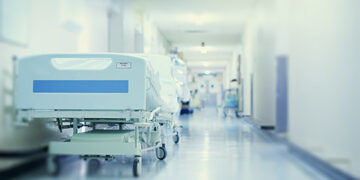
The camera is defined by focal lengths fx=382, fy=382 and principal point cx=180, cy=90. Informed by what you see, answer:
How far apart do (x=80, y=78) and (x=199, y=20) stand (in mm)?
8121

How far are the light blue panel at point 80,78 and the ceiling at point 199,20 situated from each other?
5.66m

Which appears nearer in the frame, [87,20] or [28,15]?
[28,15]

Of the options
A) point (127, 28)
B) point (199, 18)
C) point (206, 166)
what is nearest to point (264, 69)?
point (127, 28)

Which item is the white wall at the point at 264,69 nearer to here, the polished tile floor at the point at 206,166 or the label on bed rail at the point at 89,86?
the polished tile floor at the point at 206,166

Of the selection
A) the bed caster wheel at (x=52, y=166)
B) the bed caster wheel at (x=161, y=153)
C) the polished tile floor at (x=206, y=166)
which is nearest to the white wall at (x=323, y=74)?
the polished tile floor at (x=206, y=166)

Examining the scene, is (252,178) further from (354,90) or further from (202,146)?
(202,146)

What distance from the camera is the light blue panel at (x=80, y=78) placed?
302 cm

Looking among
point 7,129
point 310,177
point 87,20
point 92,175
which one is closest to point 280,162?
point 310,177

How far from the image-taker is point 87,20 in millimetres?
5176

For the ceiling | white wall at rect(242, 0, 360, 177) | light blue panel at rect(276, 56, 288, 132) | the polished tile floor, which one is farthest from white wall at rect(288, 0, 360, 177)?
the ceiling

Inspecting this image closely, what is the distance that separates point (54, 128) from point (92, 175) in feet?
2.91

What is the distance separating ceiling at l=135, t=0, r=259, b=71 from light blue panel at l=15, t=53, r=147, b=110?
5.66 m

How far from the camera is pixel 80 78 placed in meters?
3.09

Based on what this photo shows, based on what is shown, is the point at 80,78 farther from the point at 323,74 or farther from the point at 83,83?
the point at 323,74
